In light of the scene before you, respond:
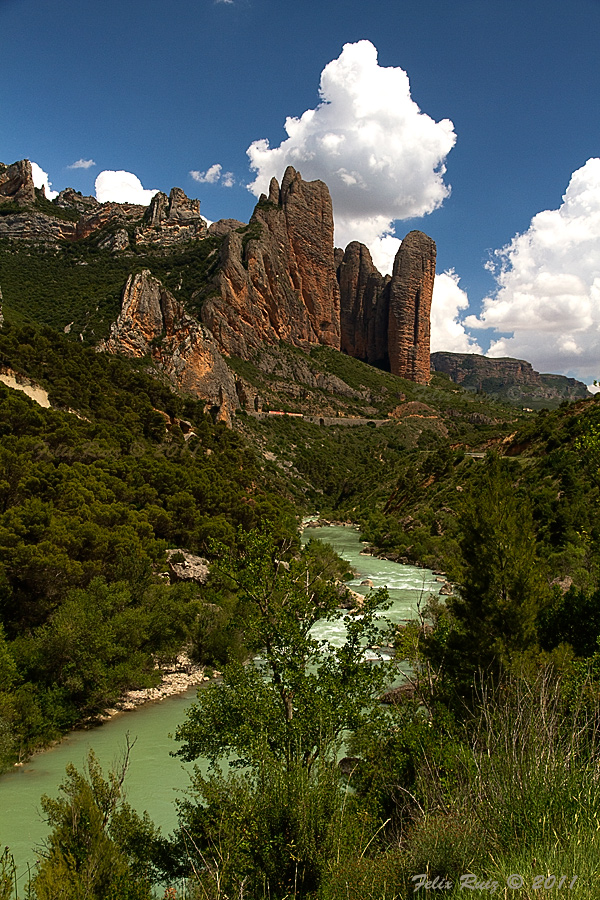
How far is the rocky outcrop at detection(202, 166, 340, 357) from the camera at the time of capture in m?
96.6

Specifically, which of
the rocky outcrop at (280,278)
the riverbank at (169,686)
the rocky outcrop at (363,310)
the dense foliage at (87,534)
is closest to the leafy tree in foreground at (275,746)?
the dense foliage at (87,534)

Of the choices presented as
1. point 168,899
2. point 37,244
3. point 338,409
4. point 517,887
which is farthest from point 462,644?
point 37,244

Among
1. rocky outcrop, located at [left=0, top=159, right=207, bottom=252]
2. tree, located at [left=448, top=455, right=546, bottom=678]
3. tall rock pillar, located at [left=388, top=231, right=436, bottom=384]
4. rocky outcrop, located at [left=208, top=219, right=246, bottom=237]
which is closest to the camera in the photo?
tree, located at [left=448, top=455, right=546, bottom=678]

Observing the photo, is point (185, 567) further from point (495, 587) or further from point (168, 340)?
point (168, 340)

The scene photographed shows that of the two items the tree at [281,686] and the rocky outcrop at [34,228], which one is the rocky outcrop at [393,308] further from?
the tree at [281,686]

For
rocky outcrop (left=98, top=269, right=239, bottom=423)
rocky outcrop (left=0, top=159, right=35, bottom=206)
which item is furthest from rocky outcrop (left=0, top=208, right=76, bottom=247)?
rocky outcrop (left=98, top=269, right=239, bottom=423)

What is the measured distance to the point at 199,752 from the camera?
27.0 feet

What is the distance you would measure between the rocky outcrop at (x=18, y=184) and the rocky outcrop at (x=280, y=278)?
47.4 m

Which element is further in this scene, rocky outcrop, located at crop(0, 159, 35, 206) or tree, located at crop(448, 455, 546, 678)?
rocky outcrop, located at crop(0, 159, 35, 206)

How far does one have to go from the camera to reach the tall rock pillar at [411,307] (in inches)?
5404

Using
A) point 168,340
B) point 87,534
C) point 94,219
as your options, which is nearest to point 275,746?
point 87,534

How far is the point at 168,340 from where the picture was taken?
214 ft

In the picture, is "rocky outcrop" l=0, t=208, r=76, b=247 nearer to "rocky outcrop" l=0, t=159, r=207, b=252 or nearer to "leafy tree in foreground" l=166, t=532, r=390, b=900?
"rocky outcrop" l=0, t=159, r=207, b=252

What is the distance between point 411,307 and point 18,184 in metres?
101
